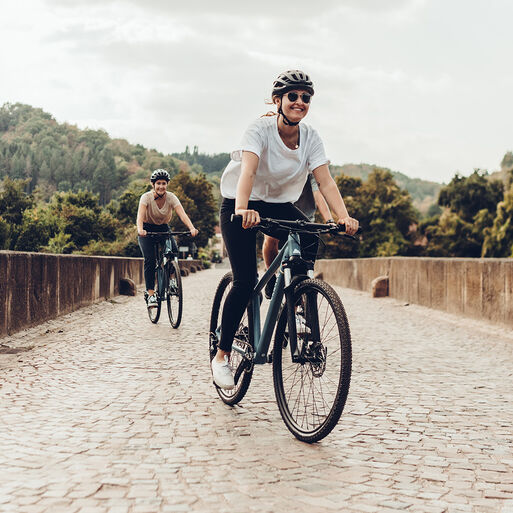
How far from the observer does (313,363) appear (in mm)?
3625

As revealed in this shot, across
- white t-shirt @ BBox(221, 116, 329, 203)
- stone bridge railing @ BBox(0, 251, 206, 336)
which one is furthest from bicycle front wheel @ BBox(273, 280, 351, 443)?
stone bridge railing @ BBox(0, 251, 206, 336)

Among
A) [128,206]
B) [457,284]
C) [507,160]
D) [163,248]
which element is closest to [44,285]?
[163,248]

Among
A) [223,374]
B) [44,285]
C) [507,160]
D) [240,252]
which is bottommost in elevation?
[223,374]

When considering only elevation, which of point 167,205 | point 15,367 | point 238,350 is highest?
point 167,205

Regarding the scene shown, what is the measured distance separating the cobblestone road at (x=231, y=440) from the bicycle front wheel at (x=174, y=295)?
1.94 meters

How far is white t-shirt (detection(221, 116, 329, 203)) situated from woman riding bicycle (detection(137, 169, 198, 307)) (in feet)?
14.8

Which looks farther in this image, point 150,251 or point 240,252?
point 150,251

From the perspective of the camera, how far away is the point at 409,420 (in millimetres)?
4164

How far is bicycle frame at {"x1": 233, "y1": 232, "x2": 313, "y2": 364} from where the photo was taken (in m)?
3.85

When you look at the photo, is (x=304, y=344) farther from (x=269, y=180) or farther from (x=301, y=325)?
(x=269, y=180)

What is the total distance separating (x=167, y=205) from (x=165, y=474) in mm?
6355

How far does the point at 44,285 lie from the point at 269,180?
18.3ft

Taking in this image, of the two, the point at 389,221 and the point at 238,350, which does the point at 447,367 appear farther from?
the point at 389,221

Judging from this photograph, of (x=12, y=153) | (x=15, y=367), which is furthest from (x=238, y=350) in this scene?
(x=12, y=153)
